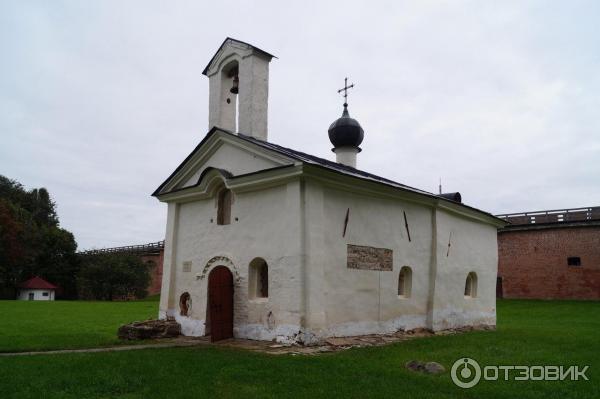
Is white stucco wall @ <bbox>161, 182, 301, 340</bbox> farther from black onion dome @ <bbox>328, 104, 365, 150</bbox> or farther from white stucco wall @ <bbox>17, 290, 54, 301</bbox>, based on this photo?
white stucco wall @ <bbox>17, 290, 54, 301</bbox>

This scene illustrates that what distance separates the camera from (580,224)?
27922 mm

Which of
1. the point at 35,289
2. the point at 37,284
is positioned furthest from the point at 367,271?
the point at 35,289

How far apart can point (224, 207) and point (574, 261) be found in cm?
2333

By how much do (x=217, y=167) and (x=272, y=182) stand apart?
7.04 feet

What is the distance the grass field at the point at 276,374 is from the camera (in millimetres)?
6348

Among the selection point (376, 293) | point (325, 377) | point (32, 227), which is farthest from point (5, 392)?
point (32, 227)

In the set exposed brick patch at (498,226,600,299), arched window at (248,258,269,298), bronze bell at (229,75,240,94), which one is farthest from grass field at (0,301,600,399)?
exposed brick patch at (498,226,600,299)

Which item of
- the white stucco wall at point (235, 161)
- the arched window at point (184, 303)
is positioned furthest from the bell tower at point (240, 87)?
the arched window at point (184, 303)

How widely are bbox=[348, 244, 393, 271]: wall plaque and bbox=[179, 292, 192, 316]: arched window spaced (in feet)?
14.0

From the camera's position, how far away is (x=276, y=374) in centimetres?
730

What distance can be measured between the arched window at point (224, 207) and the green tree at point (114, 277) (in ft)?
104

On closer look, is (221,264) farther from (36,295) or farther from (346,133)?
(36,295)

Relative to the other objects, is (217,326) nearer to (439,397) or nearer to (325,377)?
(325,377)

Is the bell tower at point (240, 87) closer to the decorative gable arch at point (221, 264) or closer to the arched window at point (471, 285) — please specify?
the decorative gable arch at point (221, 264)
